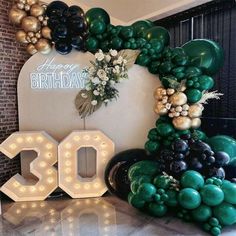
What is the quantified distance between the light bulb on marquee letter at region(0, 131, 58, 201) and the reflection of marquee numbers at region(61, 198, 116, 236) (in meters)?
0.48

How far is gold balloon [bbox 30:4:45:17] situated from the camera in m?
3.18

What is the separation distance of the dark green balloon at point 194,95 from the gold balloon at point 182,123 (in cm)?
24

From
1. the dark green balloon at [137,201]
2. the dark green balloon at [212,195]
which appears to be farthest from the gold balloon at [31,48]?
the dark green balloon at [212,195]

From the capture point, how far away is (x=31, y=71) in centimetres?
336

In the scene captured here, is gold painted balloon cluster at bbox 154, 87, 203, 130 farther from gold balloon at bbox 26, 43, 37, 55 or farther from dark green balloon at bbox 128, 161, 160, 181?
gold balloon at bbox 26, 43, 37, 55

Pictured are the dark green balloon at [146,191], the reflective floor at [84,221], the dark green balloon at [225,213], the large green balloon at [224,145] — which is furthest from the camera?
the large green balloon at [224,145]

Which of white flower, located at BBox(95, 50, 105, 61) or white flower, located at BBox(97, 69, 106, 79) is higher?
white flower, located at BBox(95, 50, 105, 61)

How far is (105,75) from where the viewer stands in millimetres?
3123

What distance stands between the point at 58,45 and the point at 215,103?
9.43 feet

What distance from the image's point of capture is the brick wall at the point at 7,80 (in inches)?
Result: 133

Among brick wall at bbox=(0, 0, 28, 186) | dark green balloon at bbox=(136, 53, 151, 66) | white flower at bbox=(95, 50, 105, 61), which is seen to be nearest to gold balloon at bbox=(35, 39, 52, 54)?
brick wall at bbox=(0, 0, 28, 186)

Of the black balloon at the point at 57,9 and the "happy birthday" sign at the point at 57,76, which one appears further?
the "happy birthday" sign at the point at 57,76

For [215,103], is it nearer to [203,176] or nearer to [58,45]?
[203,176]

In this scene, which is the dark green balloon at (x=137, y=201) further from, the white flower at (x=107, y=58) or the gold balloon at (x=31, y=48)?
the gold balloon at (x=31, y=48)
